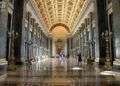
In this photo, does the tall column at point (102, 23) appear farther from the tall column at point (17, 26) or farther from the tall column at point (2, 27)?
the tall column at point (2, 27)

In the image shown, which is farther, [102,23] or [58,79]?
[102,23]

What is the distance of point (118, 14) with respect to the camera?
1220cm

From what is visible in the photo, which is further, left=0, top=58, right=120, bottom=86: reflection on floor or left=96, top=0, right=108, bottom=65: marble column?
left=96, top=0, right=108, bottom=65: marble column

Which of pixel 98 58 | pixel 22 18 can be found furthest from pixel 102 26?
pixel 22 18

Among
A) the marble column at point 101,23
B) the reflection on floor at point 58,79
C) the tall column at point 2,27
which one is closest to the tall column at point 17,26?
the tall column at point 2,27

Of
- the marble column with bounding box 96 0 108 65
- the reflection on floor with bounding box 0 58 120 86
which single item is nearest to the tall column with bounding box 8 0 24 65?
the marble column with bounding box 96 0 108 65

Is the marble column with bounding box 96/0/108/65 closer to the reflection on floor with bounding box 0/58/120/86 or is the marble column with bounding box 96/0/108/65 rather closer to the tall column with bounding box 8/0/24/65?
the tall column with bounding box 8/0/24/65

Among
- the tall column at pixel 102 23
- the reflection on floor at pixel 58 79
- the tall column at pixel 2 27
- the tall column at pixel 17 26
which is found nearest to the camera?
the reflection on floor at pixel 58 79

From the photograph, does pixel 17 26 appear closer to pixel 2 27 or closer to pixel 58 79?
pixel 2 27

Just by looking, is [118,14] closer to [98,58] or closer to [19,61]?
[98,58]

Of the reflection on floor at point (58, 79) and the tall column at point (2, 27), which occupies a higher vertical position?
the tall column at point (2, 27)

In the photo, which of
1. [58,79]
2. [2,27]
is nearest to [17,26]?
[2,27]

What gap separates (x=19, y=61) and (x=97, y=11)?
24.3 feet

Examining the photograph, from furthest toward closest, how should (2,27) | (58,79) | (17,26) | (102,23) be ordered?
(102,23), (17,26), (2,27), (58,79)
